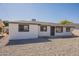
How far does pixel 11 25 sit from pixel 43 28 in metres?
4.53

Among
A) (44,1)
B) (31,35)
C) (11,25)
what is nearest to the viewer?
(44,1)

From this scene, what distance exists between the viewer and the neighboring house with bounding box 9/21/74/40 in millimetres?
15461

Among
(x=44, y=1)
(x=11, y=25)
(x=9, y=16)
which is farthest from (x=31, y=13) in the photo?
(x=11, y=25)

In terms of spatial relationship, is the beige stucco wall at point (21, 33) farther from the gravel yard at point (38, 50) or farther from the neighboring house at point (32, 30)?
the gravel yard at point (38, 50)

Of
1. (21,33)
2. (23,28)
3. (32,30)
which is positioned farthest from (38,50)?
(32,30)

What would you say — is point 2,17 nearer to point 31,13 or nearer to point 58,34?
point 31,13

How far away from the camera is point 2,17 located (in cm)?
1066

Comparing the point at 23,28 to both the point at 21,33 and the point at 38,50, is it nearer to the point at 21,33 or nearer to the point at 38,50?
the point at 21,33

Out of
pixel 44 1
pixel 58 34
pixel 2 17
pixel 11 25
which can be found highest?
pixel 44 1

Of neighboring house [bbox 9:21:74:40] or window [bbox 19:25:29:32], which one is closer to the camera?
neighboring house [bbox 9:21:74:40]

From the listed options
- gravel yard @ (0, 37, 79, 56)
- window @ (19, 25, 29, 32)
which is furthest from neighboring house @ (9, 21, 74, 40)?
gravel yard @ (0, 37, 79, 56)

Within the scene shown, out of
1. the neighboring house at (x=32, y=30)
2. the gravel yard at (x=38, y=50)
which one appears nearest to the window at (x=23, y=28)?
the neighboring house at (x=32, y=30)

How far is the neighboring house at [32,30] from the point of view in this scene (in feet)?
50.7

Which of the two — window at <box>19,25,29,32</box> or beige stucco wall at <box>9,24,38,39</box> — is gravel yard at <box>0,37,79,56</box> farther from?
window at <box>19,25,29,32</box>
